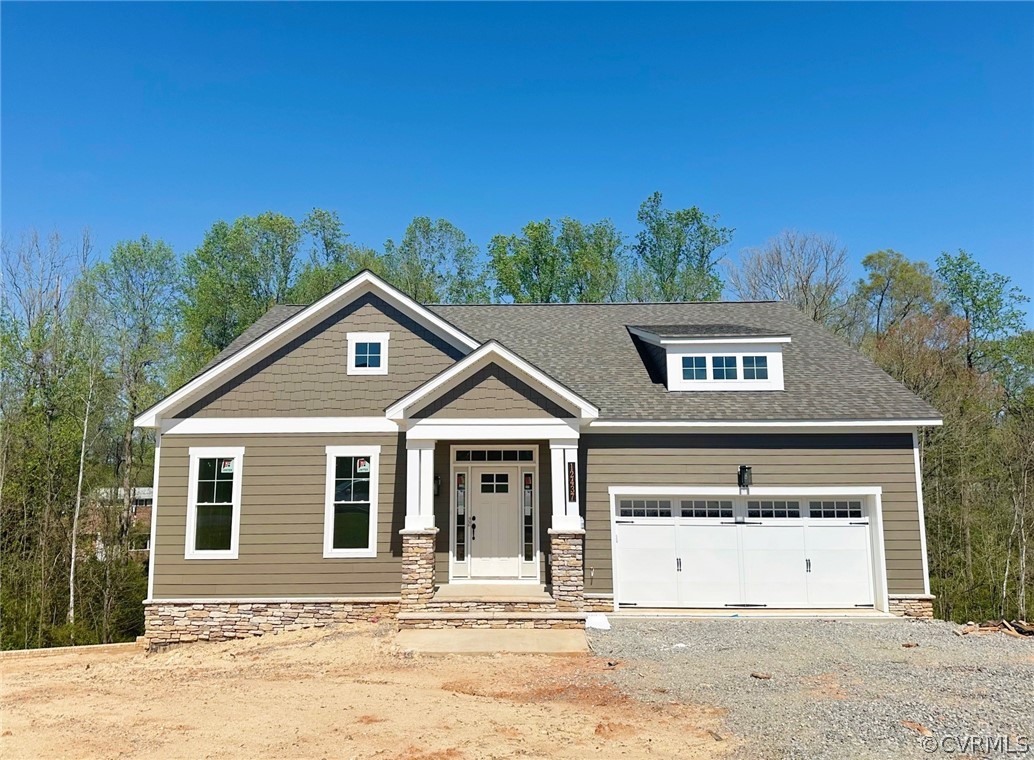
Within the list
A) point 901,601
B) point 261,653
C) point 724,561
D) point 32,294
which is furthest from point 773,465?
point 32,294

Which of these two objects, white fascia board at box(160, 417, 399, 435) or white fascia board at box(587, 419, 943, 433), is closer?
white fascia board at box(587, 419, 943, 433)

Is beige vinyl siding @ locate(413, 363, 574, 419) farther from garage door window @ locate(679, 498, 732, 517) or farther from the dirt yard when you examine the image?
the dirt yard

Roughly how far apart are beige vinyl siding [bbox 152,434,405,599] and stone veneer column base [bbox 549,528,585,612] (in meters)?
2.93

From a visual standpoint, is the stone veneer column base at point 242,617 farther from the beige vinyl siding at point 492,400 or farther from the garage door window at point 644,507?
the garage door window at point 644,507

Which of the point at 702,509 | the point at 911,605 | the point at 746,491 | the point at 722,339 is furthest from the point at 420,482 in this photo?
the point at 911,605

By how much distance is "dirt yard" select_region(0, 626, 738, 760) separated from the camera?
592cm

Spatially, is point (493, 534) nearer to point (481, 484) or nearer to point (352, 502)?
point (481, 484)

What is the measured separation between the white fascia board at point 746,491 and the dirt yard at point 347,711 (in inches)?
148

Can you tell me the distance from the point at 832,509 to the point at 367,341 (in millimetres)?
9512

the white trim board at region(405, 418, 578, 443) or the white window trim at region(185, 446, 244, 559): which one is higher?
the white trim board at region(405, 418, 578, 443)

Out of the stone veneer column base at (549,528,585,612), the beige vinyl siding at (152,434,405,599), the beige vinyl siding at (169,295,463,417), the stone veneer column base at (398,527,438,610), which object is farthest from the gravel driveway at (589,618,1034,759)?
the beige vinyl siding at (169,295,463,417)

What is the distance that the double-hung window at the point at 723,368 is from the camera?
13.3 m

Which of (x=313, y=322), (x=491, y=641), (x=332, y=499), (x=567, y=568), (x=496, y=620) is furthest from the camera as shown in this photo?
(x=313, y=322)

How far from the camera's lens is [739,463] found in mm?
12141
